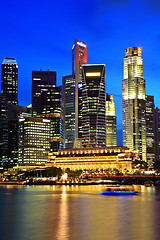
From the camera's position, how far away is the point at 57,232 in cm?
5584

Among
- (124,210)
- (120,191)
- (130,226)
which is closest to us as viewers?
(130,226)

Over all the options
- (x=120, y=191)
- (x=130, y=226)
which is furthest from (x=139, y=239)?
(x=120, y=191)

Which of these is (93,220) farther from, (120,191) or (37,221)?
(120,191)

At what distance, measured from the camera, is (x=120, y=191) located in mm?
150625

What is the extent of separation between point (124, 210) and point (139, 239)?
36691 millimetres

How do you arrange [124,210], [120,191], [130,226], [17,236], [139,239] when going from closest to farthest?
1. [139,239]
2. [17,236]
3. [130,226]
4. [124,210]
5. [120,191]

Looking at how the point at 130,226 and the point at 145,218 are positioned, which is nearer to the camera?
the point at 130,226

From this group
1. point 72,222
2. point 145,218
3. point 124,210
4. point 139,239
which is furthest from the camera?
point 124,210

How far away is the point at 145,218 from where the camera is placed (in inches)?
2859

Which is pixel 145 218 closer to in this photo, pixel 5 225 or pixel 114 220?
pixel 114 220

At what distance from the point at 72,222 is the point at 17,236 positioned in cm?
1503

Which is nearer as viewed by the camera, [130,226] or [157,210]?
[130,226]

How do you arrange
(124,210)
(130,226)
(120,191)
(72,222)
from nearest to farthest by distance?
1. (130,226)
2. (72,222)
3. (124,210)
4. (120,191)

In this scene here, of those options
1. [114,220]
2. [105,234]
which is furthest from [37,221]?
[105,234]
